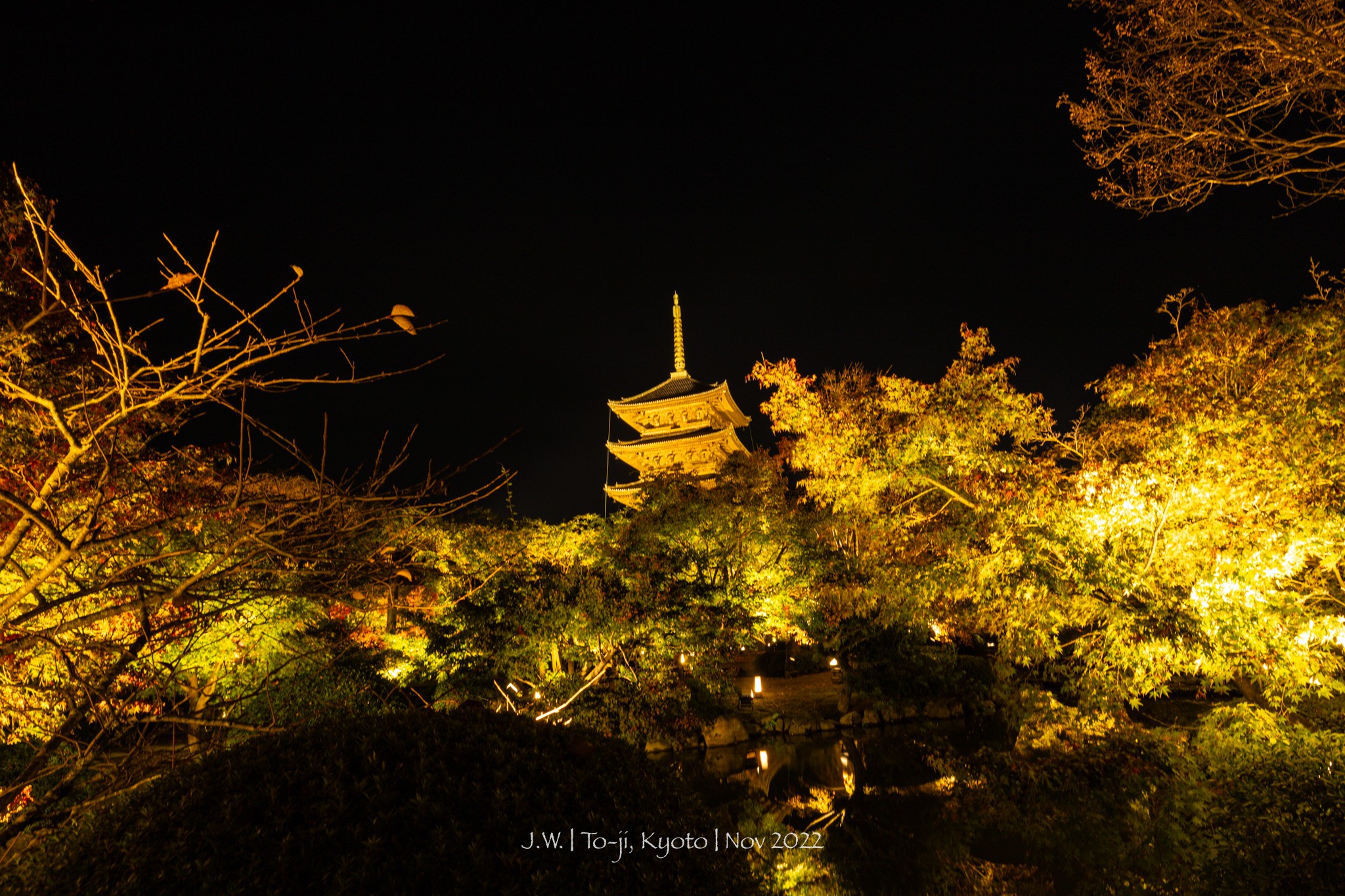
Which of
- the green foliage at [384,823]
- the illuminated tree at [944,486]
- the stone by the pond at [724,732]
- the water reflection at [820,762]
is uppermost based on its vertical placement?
the illuminated tree at [944,486]

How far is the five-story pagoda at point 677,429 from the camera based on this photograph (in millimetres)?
27484

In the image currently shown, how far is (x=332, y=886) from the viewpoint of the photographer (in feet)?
7.66

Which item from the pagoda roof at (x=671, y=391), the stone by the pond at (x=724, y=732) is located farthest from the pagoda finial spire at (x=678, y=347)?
the stone by the pond at (x=724, y=732)

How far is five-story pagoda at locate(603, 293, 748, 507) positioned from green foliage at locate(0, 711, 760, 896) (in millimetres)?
23325

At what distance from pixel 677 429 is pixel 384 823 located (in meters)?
26.2

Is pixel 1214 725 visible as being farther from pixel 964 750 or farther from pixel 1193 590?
pixel 964 750

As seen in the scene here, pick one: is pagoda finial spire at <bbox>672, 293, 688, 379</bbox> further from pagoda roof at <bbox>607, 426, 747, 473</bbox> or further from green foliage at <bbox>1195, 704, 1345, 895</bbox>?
green foliage at <bbox>1195, 704, 1345, 895</bbox>

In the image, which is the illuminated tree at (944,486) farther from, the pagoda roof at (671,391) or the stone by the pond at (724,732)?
the pagoda roof at (671,391)

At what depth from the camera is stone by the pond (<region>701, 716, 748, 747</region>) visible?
13.4 metres

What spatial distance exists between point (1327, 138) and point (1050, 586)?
418cm

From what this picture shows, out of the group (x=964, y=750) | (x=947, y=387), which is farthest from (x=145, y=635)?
(x=964, y=750)

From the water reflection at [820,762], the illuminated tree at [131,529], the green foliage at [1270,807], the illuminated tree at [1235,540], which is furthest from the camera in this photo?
the water reflection at [820,762]

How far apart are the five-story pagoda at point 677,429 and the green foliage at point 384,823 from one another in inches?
918

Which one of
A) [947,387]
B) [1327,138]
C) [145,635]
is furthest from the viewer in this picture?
[947,387]
